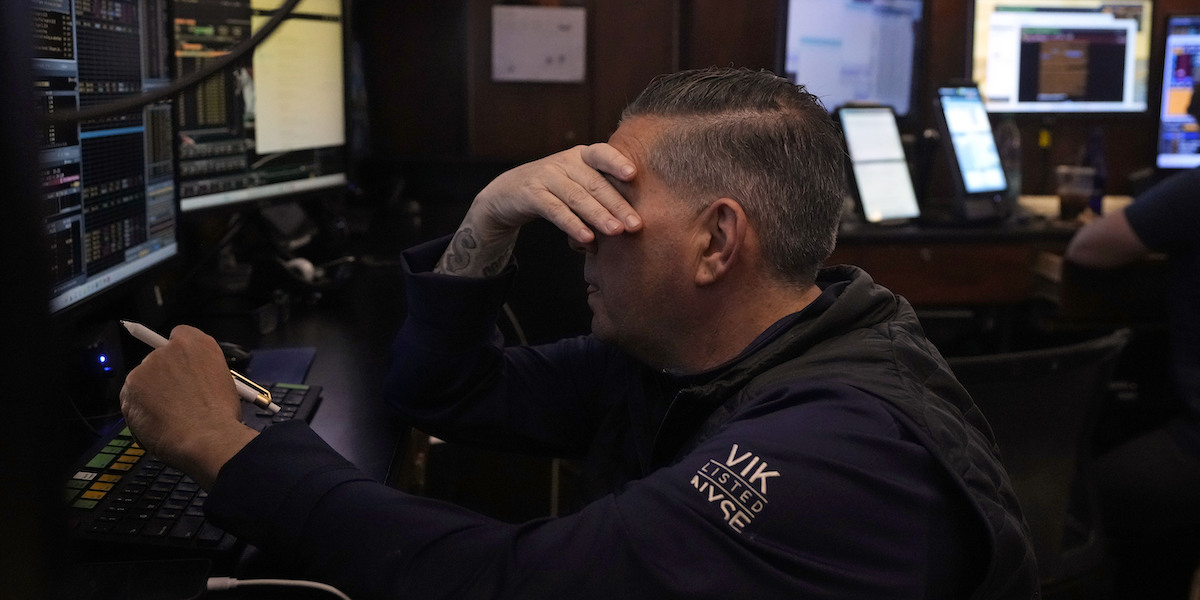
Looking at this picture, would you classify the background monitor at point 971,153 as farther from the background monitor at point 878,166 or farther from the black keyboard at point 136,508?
the black keyboard at point 136,508

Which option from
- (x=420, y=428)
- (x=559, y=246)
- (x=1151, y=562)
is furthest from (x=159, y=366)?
(x=1151, y=562)

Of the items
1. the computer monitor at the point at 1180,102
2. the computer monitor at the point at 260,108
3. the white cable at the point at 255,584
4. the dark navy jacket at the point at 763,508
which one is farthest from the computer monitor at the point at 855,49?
the white cable at the point at 255,584

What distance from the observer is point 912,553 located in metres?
0.73

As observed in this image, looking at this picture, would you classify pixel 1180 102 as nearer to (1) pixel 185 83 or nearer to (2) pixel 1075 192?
(2) pixel 1075 192

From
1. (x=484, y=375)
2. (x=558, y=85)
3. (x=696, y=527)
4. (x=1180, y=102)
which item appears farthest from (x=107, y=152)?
(x=1180, y=102)

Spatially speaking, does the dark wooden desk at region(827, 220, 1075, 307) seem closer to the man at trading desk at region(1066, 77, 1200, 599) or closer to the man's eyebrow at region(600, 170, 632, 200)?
the man at trading desk at region(1066, 77, 1200, 599)

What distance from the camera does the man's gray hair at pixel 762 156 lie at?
3.04 feet

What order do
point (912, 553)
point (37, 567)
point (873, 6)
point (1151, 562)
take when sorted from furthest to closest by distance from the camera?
point (873, 6) < point (1151, 562) < point (912, 553) < point (37, 567)

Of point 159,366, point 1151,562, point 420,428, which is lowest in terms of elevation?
point 1151,562

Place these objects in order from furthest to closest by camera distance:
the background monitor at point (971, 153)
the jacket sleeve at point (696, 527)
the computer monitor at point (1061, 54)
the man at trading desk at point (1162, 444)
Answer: the computer monitor at point (1061, 54)
the background monitor at point (971, 153)
the man at trading desk at point (1162, 444)
the jacket sleeve at point (696, 527)

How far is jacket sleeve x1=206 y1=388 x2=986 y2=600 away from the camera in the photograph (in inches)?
27.6

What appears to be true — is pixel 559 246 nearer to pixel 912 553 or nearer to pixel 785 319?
pixel 785 319

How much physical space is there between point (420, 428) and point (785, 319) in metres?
0.47

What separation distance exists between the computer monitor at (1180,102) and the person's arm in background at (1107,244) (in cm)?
82
